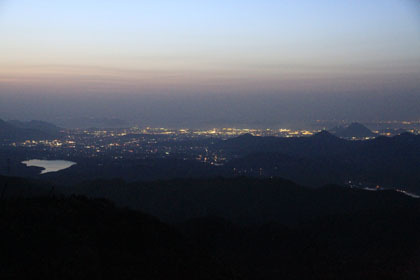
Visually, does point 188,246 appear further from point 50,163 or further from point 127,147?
point 127,147

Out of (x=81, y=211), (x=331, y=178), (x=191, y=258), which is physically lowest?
(x=331, y=178)

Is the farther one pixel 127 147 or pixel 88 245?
pixel 127 147

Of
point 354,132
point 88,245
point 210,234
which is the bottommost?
point 354,132

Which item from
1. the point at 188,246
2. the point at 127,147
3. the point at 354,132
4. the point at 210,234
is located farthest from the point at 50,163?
the point at 354,132

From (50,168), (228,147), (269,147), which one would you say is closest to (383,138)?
(269,147)

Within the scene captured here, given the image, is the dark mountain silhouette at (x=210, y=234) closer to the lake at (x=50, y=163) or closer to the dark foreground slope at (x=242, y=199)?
the dark foreground slope at (x=242, y=199)

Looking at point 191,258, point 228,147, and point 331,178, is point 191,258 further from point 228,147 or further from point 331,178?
point 228,147

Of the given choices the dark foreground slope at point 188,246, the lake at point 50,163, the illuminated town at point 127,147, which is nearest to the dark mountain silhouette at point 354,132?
the illuminated town at point 127,147

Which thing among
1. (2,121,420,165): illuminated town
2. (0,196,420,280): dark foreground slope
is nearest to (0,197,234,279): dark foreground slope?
(0,196,420,280): dark foreground slope

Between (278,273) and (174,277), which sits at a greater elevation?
(174,277)

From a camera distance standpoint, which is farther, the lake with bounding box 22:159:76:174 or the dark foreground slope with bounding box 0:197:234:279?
the lake with bounding box 22:159:76:174

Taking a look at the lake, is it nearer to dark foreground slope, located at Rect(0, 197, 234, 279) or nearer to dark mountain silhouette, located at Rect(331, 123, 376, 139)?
dark foreground slope, located at Rect(0, 197, 234, 279)
